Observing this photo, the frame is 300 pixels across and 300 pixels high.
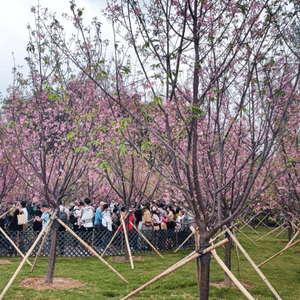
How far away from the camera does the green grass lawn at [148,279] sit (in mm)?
7873

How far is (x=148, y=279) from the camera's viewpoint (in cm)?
939

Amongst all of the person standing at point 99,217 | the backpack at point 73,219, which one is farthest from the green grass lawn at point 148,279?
the backpack at point 73,219

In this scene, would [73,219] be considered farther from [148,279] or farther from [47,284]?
[47,284]

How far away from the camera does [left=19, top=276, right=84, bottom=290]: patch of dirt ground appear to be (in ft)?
27.5

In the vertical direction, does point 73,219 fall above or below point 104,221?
above

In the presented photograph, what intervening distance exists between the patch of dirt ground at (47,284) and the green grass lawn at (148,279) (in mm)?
209

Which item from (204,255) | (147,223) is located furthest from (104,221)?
(204,255)

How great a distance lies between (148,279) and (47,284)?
249 cm

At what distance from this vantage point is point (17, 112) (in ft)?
30.8

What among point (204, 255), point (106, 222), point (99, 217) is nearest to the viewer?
point (204, 255)

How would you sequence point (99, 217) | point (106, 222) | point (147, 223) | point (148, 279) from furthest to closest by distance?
point (147, 223), point (99, 217), point (106, 222), point (148, 279)

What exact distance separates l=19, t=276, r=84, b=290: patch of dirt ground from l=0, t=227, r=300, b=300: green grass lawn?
0.21 metres

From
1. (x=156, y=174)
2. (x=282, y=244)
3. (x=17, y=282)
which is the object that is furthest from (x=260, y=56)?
(x=282, y=244)

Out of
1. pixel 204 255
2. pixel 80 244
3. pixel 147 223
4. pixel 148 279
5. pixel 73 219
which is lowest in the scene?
pixel 148 279
